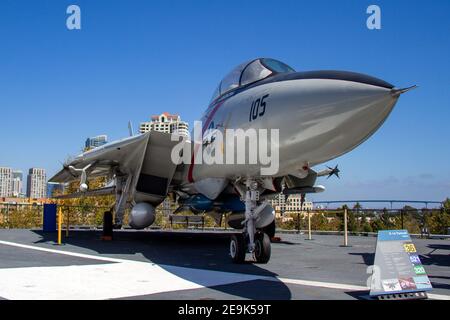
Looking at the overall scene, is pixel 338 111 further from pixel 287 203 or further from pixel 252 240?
pixel 287 203

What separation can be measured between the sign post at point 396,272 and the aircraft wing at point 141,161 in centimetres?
774

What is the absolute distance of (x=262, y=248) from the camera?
8.53 metres

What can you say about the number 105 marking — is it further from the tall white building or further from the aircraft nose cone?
the tall white building

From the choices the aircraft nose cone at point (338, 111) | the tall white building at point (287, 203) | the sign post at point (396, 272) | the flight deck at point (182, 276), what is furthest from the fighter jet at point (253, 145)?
the sign post at point (396, 272)

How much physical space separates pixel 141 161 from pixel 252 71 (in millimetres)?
4804

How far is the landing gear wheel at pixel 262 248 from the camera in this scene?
336 inches

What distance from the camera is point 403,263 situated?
5.30 m

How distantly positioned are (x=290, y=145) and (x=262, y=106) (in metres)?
0.97

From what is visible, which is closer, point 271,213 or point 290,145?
point 290,145

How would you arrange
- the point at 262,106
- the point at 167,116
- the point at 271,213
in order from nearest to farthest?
the point at 262,106, the point at 271,213, the point at 167,116

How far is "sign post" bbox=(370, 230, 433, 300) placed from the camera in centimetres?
512

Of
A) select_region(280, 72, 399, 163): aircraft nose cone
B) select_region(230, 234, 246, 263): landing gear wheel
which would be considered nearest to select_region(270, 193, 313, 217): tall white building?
select_region(230, 234, 246, 263): landing gear wheel
